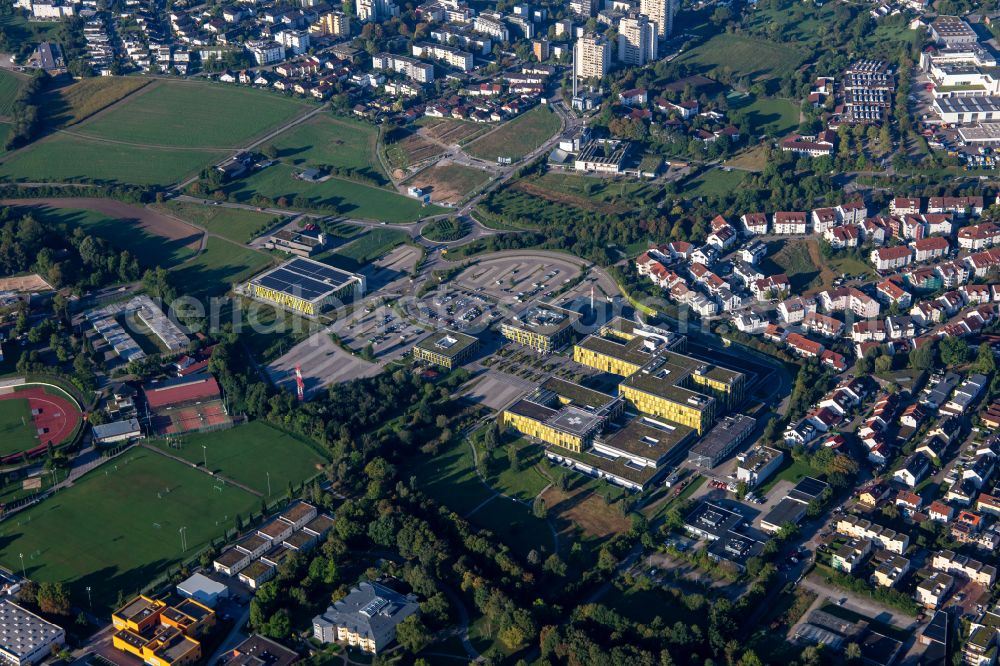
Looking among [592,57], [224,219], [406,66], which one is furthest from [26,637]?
[592,57]

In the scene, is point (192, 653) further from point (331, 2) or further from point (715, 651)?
point (331, 2)

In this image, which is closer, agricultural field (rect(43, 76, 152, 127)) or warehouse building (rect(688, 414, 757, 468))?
warehouse building (rect(688, 414, 757, 468))

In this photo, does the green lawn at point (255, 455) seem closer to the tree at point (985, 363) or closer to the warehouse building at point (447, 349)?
the warehouse building at point (447, 349)

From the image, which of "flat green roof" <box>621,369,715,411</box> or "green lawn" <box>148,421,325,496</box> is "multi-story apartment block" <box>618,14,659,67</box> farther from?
"green lawn" <box>148,421,325,496</box>

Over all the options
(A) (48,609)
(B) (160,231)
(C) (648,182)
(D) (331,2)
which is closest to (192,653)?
(A) (48,609)

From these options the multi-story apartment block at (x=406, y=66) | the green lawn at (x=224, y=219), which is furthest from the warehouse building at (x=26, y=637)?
the multi-story apartment block at (x=406, y=66)

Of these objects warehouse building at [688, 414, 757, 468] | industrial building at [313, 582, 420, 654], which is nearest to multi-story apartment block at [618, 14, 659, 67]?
warehouse building at [688, 414, 757, 468]
